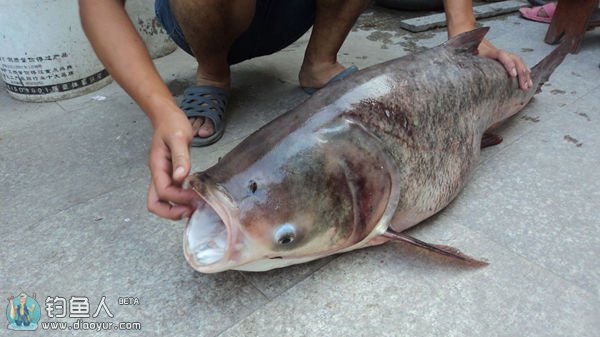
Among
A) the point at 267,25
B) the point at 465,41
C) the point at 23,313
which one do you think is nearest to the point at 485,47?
the point at 465,41

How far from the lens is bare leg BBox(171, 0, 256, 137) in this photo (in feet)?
6.97

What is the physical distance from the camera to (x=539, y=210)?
5.32 ft

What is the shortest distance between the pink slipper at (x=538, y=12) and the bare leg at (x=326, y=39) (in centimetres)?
212

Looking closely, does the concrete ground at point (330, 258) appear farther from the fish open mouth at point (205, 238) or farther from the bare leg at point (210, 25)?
the bare leg at point (210, 25)

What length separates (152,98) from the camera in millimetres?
1337

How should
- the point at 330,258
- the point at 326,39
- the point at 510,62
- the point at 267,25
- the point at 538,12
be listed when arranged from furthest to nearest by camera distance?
1. the point at 538,12
2. the point at 326,39
3. the point at 267,25
4. the point at 510,62
5. the point at 330,258

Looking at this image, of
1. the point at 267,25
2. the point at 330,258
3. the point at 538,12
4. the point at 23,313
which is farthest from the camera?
the point at 538,12

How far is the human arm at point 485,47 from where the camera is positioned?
199 centimetres

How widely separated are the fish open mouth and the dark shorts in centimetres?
154

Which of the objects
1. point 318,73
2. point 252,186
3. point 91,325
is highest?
point 252,186

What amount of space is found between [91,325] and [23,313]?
21cm

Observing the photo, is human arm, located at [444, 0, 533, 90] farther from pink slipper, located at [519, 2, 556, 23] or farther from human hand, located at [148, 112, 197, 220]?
pink slipper, located at [519, 2, 556, 23]

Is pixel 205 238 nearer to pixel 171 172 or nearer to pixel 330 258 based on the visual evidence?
pixel 171 172

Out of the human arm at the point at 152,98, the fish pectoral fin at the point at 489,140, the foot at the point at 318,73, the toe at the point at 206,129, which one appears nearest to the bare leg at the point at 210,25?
the toe at the point at 206,129
